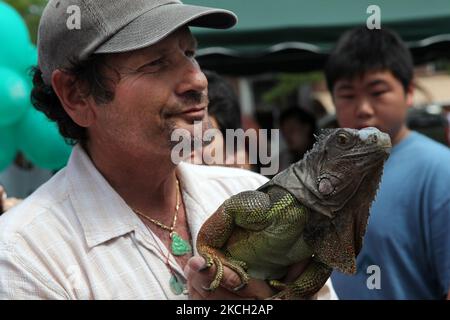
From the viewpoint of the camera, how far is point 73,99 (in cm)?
173

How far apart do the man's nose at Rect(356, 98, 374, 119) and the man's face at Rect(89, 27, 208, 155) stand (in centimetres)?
100

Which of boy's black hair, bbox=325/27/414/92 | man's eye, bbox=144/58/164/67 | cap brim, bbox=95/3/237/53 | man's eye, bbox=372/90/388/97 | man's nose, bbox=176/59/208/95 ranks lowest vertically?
man's eye, bbox=372/90/388/97

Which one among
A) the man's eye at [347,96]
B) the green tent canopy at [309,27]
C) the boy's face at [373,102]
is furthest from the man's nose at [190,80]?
the green tent canopy at [309,27]

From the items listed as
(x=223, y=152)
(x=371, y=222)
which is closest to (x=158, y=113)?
(x=223, y=152)

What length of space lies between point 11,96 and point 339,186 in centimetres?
307

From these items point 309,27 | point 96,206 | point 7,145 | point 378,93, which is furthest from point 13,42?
point 96,206

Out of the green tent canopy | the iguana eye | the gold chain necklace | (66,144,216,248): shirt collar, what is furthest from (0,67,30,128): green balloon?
the iguana eye

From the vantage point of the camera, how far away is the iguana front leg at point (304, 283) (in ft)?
4.70

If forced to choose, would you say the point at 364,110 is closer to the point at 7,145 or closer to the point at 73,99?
the point at 73,99

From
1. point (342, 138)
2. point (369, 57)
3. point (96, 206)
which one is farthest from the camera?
point (369, 57)

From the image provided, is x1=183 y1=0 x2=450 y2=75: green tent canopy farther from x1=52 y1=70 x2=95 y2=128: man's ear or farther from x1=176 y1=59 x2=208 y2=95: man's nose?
x1=176 y1=59 x2=208 y2=95: man's nose

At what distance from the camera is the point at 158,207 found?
1.77 metres

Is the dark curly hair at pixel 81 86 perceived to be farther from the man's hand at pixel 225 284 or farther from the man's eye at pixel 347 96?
the man's eye at pixel 347 96

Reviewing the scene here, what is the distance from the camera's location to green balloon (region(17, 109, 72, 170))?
3963 millimetres
